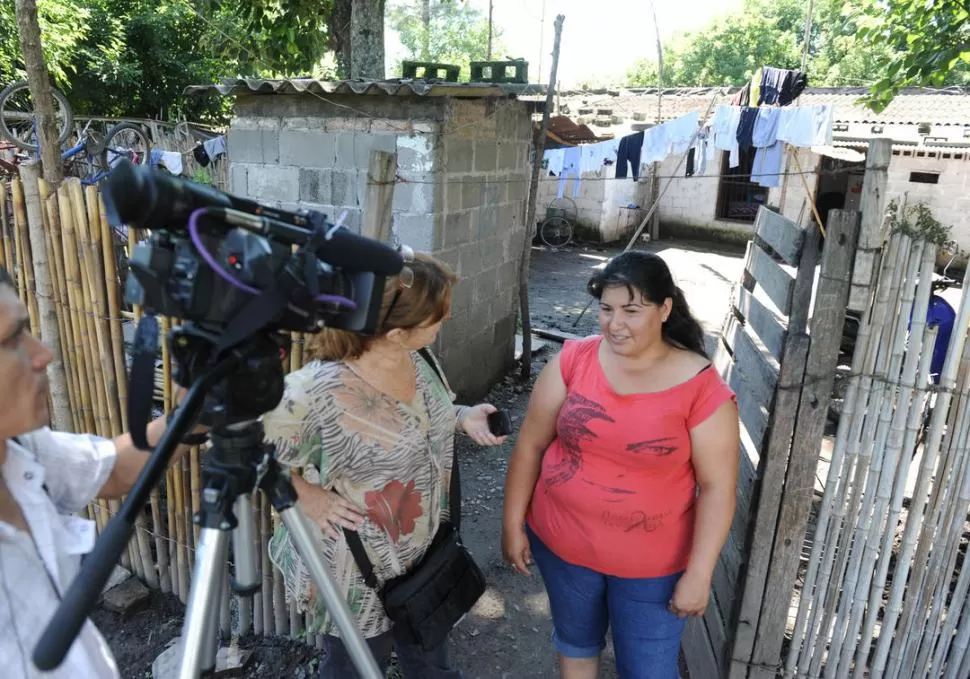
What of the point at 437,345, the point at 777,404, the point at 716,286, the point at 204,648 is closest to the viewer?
the point at 204,648

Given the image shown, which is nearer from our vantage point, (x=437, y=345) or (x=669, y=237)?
(x=437, y=345)

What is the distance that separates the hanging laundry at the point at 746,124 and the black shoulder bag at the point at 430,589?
8.91 meters

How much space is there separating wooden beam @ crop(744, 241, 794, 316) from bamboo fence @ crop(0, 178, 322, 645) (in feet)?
5.44

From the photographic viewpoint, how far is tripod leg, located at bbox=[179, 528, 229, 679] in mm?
1149

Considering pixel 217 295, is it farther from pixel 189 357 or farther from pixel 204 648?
pixel 204 648

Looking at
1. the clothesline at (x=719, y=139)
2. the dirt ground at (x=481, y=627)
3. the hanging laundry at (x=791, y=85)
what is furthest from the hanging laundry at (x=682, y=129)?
the dirt ground at (x=481, y=627)

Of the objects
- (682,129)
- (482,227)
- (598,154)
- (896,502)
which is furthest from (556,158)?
(896,502)

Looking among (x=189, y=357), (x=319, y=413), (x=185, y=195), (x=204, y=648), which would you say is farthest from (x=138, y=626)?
(x=185, y=195)

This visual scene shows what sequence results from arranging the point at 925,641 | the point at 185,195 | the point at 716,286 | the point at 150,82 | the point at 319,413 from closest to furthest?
the point at 185,195
the point at 319,413
the point at 925,641
the point at 716,286
the point at 150,82

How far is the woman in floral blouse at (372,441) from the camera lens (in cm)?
172

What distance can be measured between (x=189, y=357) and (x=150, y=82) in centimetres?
1777

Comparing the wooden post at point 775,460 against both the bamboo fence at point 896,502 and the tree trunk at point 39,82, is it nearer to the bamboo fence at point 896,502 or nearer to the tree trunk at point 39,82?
the bamboo fence at point 896,502

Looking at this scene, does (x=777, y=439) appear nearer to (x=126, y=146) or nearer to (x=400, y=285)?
(x=400, y=285)

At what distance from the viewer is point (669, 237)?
16453 millimetres
